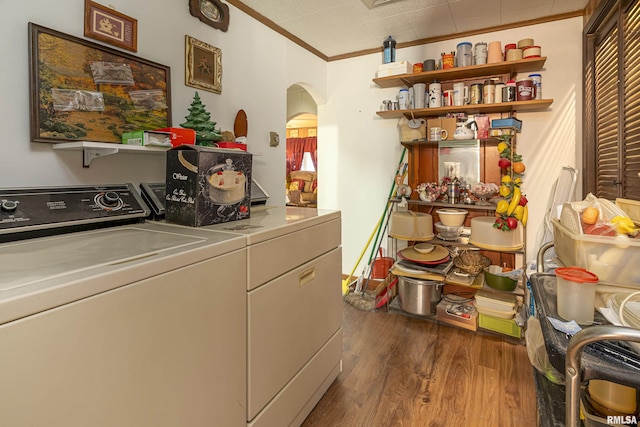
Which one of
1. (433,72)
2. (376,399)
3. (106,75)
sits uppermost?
(433,72)

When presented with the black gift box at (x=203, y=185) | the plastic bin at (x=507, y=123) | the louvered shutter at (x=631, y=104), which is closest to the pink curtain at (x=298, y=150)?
the plastic bin at (x=507, y=123)

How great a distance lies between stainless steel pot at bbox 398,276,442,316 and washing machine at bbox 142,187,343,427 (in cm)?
101

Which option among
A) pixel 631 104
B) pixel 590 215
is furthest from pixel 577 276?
pixel 631 104

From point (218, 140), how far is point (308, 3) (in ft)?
3.94

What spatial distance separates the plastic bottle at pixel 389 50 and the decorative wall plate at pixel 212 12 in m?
1.38

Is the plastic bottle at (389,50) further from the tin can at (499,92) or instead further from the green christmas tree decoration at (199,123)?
the green christmas tree decoration at (199,123)

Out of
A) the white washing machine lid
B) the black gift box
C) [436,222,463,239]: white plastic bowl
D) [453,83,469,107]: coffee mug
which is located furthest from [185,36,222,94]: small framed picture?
[436,222,463,239]: white plastic bowl

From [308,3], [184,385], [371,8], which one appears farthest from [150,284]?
[371,8]

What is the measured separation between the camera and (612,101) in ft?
6.53

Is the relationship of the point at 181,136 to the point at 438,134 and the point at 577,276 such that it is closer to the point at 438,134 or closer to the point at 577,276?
the point at 577,276

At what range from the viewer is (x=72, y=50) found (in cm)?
142

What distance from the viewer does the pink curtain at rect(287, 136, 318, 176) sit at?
7.75m

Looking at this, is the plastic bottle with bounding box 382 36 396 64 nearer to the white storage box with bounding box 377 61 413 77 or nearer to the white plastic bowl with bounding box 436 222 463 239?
the white storage box with bounding box 377 61 413 77

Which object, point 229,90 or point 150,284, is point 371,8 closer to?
point 229,90
